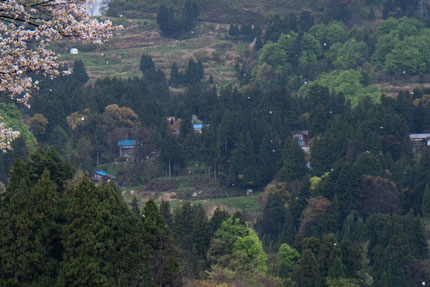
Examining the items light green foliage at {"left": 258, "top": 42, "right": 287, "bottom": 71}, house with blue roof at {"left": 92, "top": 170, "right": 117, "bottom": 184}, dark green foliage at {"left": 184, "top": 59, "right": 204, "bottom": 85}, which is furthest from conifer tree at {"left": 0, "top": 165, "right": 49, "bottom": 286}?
light green foliage at {"left": 258, "top": 42, "right": 287, "bottom": 71}

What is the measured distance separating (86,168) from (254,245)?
93.0 feet

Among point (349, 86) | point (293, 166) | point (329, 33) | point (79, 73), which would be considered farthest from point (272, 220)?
point (329, 33)

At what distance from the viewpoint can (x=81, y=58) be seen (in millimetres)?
107562

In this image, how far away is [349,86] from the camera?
9306 centimetres

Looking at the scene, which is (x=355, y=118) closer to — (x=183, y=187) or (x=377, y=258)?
(x=183, y=187)

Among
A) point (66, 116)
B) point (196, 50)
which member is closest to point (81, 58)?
point (196, 50)

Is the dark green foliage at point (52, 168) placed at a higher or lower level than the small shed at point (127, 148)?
higher

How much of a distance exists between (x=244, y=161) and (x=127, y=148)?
11656mm

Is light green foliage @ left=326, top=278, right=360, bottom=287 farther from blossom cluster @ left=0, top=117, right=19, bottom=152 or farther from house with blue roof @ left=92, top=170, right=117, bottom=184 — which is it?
house with blue roof @ left=92, top=170, right=117, bottom=184

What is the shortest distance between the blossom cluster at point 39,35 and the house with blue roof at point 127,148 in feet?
214

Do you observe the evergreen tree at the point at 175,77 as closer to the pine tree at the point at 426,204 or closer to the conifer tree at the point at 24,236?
the pine tree at the point at 426,204

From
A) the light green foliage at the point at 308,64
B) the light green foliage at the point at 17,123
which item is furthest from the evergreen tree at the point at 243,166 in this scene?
the light green foliage at the point at 308,64

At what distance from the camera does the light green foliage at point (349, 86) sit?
91.1m

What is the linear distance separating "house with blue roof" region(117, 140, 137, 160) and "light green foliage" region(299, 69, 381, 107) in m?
21.0
